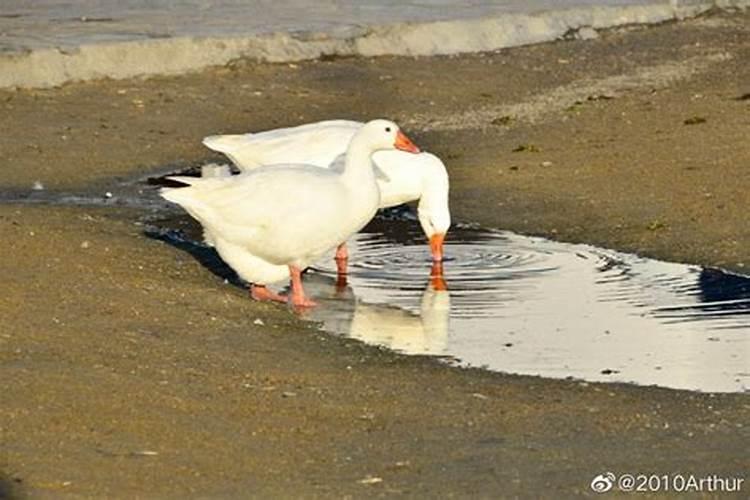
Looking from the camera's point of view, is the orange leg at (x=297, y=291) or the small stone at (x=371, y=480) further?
the orange leg at (x=297, y=291)

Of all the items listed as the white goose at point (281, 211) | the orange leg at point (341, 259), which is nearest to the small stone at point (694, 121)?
the orange leg at point (341, 259)

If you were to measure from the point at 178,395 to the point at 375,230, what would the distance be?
4.99 m

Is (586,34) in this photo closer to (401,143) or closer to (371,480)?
(401,143)

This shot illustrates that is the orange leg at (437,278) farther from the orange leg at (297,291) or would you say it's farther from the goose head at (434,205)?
the orange leg at (297,291)

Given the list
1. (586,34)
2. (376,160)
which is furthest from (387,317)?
(586,34)

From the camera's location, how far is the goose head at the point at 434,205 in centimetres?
1180

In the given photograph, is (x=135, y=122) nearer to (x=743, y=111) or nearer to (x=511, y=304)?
(x=743, y=111)

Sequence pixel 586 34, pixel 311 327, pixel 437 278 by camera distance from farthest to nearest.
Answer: pixel 586 34
pixel 437 278
pixel 311 327

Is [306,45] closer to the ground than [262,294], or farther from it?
farther from it

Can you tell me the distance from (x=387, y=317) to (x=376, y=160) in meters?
1.67

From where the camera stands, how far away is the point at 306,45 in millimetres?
18516

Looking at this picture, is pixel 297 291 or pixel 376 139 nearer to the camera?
pixel 297 291

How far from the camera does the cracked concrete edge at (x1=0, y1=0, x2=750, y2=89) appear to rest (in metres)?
17.1

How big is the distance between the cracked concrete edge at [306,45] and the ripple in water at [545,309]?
5.13 metres
